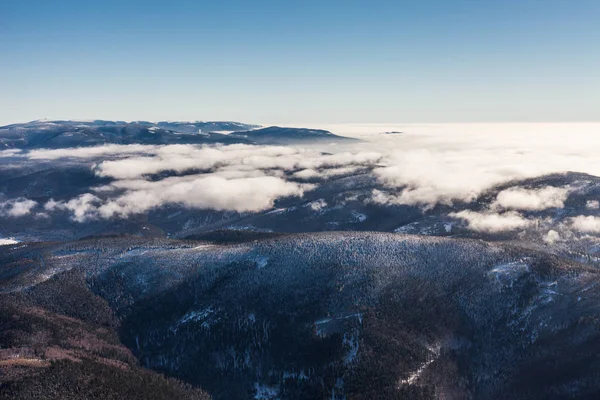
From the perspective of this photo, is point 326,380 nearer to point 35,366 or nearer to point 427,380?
point 427,380

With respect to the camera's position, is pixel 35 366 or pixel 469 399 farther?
pixel 469 399

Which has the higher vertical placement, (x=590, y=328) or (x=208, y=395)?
(x=590, y=328)

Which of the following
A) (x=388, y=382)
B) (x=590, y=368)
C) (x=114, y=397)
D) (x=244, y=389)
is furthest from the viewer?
(x=244, y=389)

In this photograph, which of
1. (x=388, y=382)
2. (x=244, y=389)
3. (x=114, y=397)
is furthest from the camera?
(x=244, y=389)

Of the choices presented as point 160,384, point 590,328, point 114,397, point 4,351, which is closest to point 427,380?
point 590,328

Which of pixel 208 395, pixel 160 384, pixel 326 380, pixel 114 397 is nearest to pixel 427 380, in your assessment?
pixel 326 380

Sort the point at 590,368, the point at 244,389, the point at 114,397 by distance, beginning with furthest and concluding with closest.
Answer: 1. the point at 244,389
2. the point at 590,368
3. the point at 114,397

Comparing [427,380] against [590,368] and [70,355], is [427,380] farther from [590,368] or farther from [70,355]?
[70,355]

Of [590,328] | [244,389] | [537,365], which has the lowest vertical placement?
[244,389]

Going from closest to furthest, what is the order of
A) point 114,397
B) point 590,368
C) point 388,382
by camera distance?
point 114,397, point 590,368, point 388,382
